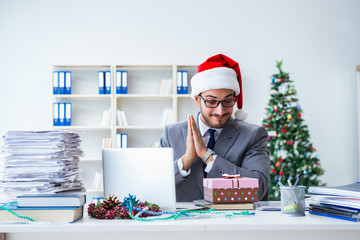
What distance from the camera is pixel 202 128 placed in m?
2.36

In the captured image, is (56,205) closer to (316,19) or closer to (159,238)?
(159,238)

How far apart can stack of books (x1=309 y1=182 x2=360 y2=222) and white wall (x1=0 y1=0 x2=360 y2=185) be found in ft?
12.7

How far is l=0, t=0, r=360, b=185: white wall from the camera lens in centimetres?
527

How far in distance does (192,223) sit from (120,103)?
4104mm

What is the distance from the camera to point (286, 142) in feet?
15.6

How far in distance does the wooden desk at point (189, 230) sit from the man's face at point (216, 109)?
98 centimetres

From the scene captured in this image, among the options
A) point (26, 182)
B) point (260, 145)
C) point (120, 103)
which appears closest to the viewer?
point (26, 182)

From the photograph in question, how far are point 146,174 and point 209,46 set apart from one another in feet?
13.0

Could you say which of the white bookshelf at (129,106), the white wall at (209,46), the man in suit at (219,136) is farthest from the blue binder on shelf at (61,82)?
the man in suit at (219,136)

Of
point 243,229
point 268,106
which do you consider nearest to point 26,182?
point 243,229

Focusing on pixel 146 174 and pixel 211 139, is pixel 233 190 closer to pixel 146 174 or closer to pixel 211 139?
pixel 146 174

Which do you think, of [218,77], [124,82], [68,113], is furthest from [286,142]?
[218,77]

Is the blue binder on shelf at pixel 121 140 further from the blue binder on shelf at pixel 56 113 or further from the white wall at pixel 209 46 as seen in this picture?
the white wall at pixel 209 46

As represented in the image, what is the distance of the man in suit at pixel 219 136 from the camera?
7.13ft
